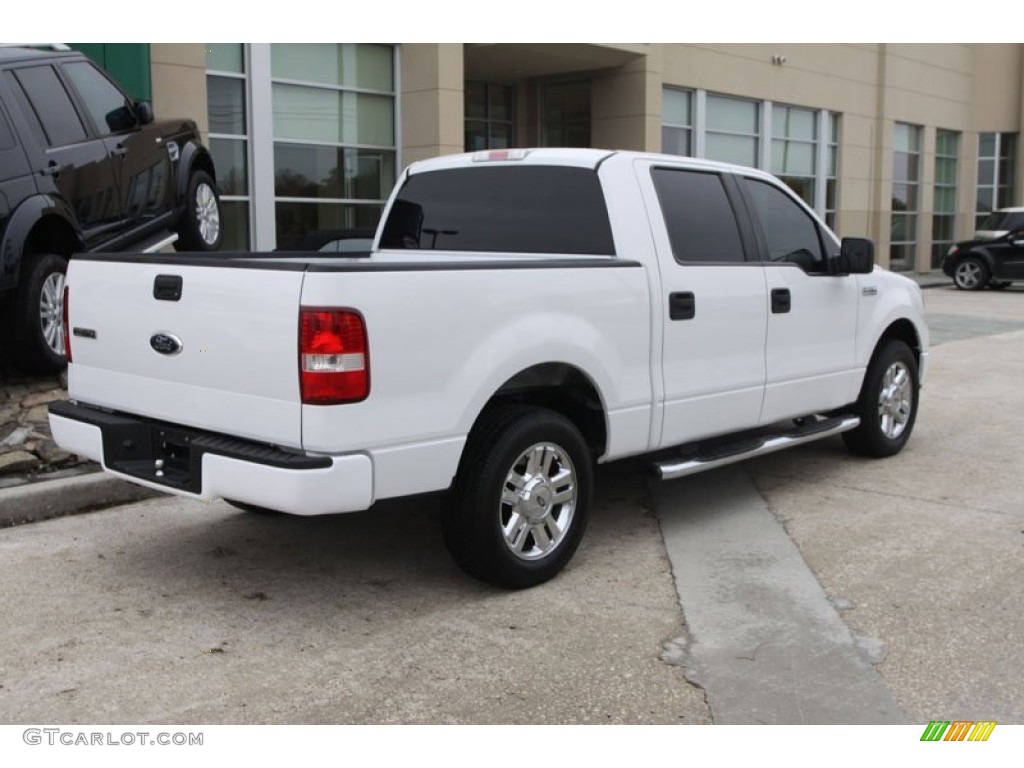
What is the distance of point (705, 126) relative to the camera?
22.9 metres

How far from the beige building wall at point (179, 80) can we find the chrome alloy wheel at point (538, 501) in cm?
944

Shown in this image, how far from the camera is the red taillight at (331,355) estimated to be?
13.8 ft

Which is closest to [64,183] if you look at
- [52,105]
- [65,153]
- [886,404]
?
[65,153]

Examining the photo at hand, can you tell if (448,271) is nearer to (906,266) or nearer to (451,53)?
(451,53)

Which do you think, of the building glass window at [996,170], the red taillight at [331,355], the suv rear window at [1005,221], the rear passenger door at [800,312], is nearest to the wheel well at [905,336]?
the rear passenger door at [800,312]

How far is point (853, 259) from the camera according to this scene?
682 cm

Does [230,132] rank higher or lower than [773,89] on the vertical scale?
lower

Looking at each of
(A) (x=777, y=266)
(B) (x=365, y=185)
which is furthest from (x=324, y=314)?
(B) (x=365, y=185)

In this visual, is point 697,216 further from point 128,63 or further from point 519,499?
point 128,63

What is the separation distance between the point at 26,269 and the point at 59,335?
1.66 feet

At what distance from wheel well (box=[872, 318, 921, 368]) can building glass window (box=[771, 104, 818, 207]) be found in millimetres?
17729

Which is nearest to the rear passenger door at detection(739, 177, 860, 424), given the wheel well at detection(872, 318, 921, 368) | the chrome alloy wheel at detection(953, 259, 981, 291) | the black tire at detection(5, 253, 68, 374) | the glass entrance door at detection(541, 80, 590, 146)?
the wheel well at detection(872, 318, 921, 368)

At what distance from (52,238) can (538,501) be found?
4.57 meters

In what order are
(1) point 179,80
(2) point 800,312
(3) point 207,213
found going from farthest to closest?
1. (1) point 179,80
2. (3) point 207,213
3. (2) point 800,312
